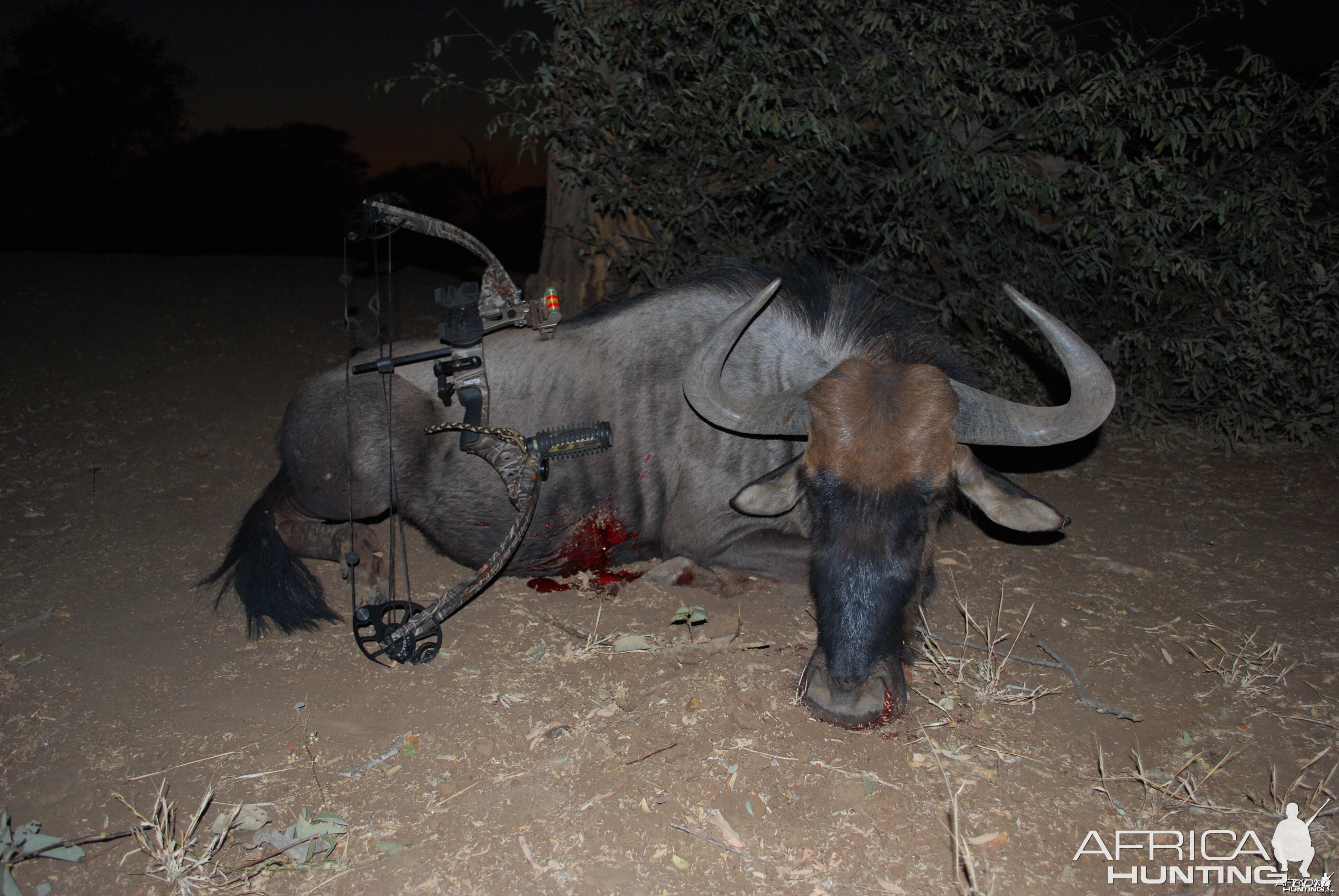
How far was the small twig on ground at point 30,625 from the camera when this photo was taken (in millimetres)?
3295

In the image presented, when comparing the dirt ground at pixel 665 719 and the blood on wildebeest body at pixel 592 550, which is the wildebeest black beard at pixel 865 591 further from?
the blood on wildebeest body at pixel 592 550

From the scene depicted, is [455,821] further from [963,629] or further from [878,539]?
[963,629]

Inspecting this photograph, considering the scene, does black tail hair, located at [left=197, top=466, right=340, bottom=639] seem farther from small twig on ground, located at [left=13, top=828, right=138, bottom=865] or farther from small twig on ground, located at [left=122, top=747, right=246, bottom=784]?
small twig on ground, located at [left=13, top=828, right=138, bottom=865]

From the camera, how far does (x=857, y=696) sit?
269 centimetres

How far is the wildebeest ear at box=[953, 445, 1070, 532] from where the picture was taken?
9.78 feet

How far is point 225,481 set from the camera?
486cm

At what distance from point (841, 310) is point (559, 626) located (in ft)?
6.25

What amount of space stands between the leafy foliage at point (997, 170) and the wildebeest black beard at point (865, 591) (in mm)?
3018

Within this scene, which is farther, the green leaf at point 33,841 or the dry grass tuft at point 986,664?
the dry grass tuft at point 986,664

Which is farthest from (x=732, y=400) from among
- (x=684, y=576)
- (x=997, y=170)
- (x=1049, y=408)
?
(x=997, y=170)

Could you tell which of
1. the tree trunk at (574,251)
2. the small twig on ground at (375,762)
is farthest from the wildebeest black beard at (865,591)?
the tree trunk at (574,251)

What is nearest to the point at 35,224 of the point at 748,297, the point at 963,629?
the point at 748,297

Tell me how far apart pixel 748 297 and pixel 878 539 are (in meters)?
1.64

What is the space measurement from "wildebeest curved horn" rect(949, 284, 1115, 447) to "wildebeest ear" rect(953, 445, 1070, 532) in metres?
0.10
